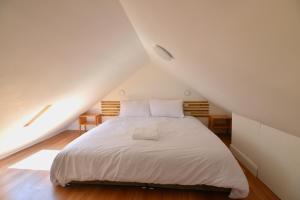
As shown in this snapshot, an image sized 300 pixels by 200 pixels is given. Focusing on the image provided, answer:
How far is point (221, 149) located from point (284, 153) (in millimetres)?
593

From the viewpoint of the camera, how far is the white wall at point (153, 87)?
414cm

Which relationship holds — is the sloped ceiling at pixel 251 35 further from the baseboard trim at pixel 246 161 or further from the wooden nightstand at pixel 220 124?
the wooden nightstand at pixel 220 124

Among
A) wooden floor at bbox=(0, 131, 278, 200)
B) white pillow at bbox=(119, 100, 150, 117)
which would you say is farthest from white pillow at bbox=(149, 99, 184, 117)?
wooden floor at bbox=(0, 131, 278, 200)

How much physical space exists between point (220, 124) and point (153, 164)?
253 cm

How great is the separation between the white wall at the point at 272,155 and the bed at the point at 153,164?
0.40 metres

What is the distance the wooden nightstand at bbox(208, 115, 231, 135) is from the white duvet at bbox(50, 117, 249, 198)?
5.64 feet

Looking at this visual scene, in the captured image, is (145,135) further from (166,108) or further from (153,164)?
(166,108)

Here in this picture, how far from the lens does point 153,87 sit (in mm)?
4195

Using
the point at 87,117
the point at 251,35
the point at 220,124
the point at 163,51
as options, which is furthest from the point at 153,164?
the point at 87,117

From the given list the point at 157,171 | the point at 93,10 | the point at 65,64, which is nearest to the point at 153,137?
the point at 157,171

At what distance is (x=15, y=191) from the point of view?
212cm

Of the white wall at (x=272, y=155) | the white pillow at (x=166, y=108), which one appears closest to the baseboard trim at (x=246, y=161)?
the white wall at (x=272, y=155)

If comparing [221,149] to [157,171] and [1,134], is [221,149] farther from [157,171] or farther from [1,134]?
[1,134]

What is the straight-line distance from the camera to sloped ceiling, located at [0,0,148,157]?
1022 millimetres
